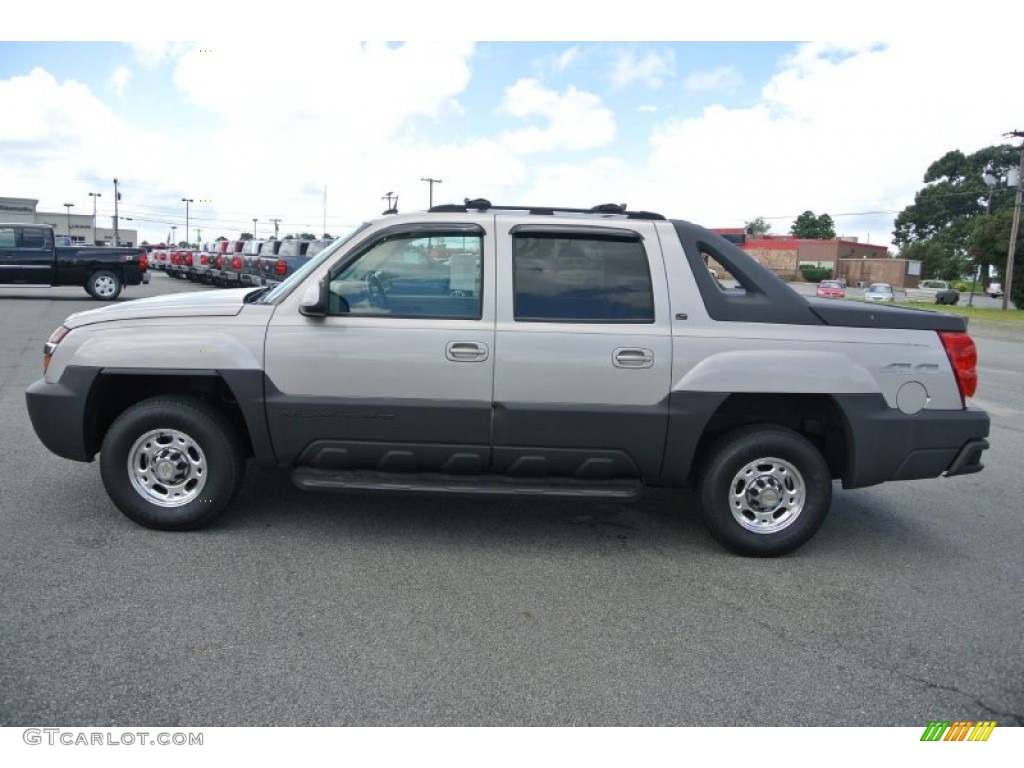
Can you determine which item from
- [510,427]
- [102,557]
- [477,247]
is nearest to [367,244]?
[477,247]

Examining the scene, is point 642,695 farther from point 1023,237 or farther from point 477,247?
point 1023,237

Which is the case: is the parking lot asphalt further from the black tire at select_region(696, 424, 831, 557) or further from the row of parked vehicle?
the row of parked vehicle

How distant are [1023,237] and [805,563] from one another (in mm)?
45289

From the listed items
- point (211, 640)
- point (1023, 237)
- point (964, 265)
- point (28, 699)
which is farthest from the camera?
point (964, 265)

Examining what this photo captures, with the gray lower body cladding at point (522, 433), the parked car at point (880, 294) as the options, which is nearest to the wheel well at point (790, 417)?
the gray lower body cladding at point (522, 433)

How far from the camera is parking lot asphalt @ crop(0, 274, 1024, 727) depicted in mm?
3062

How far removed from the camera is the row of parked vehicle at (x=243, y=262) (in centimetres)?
2216

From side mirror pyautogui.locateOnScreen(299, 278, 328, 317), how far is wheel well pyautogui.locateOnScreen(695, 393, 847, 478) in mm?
2319

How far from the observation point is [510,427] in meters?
4.50

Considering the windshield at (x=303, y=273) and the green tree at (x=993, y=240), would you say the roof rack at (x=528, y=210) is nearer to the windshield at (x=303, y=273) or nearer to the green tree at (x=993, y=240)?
the windshield at (x=303, y=273)
